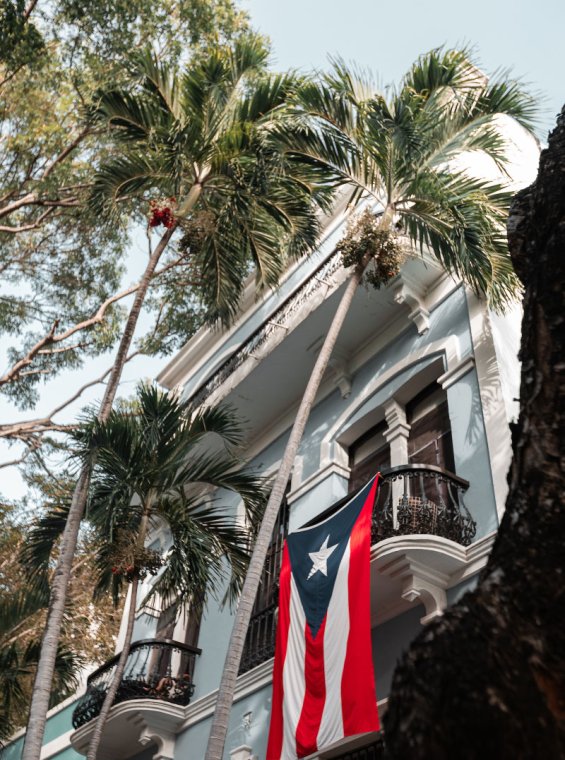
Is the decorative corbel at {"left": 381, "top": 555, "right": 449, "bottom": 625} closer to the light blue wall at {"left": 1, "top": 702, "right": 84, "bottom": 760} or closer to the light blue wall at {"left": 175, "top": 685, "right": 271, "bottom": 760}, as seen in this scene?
the light blue wall at {"left": 175, "top": 685, "right": 271, "bottom": 760}

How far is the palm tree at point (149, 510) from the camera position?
968cm

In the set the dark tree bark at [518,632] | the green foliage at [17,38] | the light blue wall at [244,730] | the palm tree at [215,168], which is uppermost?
the green foliage at [17,38]

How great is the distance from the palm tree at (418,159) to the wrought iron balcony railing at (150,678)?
5.49 metres

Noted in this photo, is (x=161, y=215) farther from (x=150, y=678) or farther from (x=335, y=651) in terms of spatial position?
(x=150, y=678)

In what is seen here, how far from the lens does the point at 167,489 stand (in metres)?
10.4

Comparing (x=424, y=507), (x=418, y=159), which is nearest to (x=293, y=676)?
(x=424, y=507)

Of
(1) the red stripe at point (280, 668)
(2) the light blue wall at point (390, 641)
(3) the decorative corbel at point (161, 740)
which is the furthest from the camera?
(3) the decorative corbel at point (161, 740)

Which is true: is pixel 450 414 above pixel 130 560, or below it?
above

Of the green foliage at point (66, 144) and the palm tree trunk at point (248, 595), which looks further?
the green foliage at point (66, 144)

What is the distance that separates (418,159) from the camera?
33.6 ft

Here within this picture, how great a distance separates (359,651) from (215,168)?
21.8 ft

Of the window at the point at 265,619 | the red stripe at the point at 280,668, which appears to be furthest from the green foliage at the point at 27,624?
the red stripe at the point at 280,668

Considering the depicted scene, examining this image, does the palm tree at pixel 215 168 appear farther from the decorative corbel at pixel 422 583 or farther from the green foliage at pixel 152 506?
the decorative corbel at pixel 422 583

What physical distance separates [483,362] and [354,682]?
433cm
